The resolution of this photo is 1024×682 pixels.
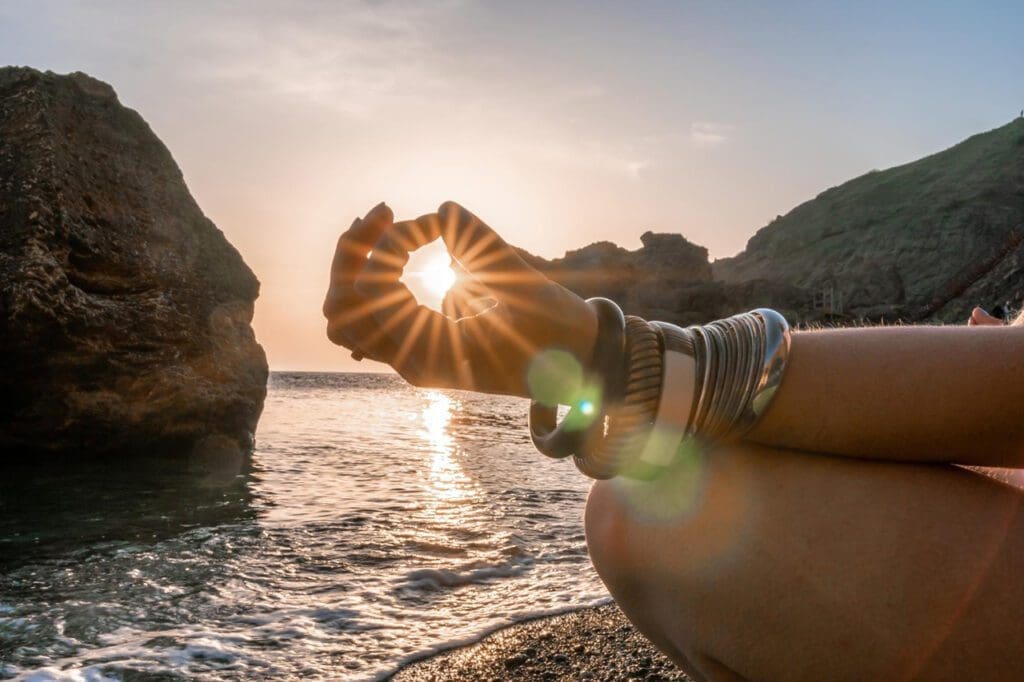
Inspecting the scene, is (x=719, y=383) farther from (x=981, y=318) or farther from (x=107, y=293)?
(x=107, y=293)

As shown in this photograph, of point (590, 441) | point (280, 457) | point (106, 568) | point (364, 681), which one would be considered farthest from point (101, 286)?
point (590, 441)

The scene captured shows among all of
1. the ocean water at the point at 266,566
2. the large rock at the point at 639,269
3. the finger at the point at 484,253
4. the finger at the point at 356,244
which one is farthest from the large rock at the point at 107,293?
the large rock at the point at 639,269

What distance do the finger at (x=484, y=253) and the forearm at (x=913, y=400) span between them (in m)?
0.44

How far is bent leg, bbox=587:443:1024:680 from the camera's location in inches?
39.4

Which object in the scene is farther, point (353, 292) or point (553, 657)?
point (553, 657)

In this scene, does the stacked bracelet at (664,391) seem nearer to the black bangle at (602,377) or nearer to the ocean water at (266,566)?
the black bangle at (602,377)

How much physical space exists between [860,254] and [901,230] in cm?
391

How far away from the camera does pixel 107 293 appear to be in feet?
23.0

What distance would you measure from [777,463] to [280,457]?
7.78 metres

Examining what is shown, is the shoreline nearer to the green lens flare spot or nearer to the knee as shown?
the knee

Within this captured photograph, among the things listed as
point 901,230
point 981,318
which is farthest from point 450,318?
point 901,230

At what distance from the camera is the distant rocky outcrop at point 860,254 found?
50.3 meters

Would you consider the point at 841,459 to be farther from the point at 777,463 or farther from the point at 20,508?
the point at 20,508

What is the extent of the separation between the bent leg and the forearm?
41 mm
